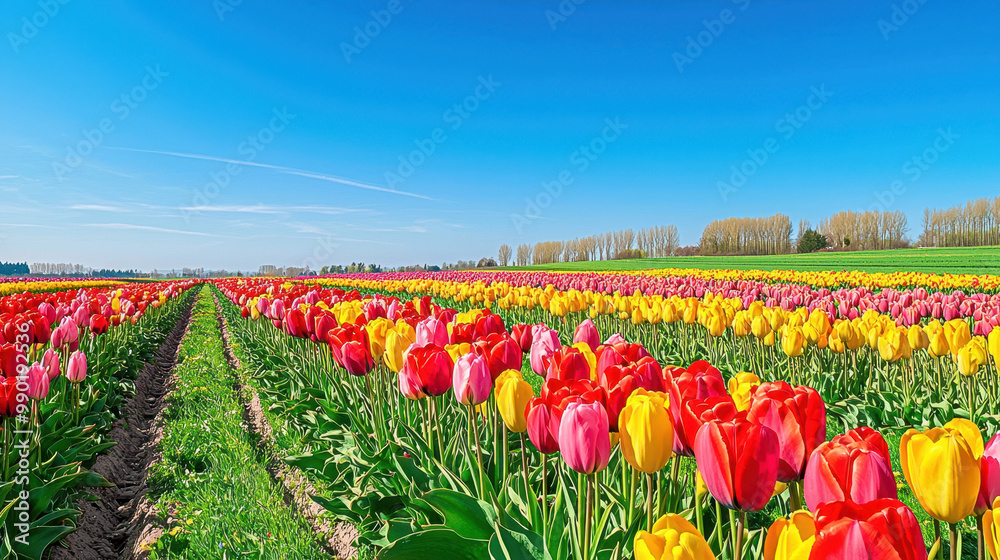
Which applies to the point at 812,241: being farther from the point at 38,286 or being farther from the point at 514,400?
the point at 514,400

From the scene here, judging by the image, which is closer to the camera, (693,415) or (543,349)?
(693,415)

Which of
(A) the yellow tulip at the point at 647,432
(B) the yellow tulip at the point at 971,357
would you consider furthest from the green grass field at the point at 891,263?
(A) the yellow tulip at the point at 647,432

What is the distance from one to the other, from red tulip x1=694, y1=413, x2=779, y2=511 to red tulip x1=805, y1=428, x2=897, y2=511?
3.3 inches

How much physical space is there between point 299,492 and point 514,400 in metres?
2.77

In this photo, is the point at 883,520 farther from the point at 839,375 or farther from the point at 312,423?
the point at 839,375

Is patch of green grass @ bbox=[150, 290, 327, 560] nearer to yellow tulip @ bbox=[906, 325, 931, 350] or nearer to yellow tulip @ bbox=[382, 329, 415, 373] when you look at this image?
yellow tulip @ bbox=[382, 329, 415, 373]

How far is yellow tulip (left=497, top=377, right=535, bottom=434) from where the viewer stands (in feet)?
6.11

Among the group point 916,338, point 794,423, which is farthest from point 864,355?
point 794,423

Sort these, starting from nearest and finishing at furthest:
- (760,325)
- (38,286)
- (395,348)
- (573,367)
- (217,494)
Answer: (573,367) → (395,348) → (217,494) → (760,325) → (38,286)

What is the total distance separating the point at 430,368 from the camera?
239 cm

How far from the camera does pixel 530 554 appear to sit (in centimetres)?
169

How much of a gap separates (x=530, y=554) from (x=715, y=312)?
15.1ft

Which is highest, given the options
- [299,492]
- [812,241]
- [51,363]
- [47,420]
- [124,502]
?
[812,241]

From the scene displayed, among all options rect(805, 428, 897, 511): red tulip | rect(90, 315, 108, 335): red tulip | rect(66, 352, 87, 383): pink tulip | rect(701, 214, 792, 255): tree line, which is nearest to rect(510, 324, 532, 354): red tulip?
rect(805, 428, 897, 511): red tulip
